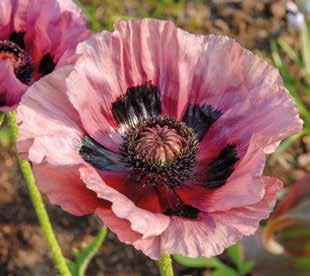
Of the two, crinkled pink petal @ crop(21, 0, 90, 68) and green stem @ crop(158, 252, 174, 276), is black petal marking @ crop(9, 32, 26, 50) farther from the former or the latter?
green stem @ crop(158, 252, 174, 276)

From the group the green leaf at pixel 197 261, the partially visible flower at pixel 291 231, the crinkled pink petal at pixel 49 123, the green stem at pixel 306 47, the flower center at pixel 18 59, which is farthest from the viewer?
the green stem at pixel 306 47

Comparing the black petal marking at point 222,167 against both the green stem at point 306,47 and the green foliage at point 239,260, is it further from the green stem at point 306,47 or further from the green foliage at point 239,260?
the green stem at point 306,47

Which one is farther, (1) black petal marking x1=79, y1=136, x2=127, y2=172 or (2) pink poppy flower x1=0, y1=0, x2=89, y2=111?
(2) pink poppy flower x1=0, y1=0, x2=89, y2=111

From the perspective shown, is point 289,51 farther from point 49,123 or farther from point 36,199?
point 49,123

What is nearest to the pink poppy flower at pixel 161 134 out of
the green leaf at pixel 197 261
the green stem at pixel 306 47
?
the green leaf at pixel 197 261

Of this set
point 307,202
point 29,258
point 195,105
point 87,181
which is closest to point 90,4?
point 29,258

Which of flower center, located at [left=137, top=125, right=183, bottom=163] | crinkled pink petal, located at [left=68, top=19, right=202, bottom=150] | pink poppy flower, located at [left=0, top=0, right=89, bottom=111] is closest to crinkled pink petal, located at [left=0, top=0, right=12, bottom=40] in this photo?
pink poppy flower, located at [left=0, top=0, right=89, bottom=111]
